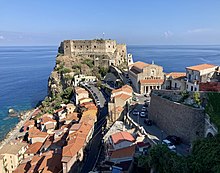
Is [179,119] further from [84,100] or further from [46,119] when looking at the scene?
[46,119]

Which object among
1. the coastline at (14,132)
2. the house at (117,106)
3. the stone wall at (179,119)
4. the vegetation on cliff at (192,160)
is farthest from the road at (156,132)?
the coastline at (14,132)

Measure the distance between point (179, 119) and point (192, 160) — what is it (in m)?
5.72

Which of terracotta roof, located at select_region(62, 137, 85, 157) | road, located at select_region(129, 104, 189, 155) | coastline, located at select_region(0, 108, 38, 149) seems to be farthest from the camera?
coastline, located at select_region(0, 108, 38, 149)

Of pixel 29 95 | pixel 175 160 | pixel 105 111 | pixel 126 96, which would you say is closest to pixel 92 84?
pixel 105 111

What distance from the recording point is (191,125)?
17.3m

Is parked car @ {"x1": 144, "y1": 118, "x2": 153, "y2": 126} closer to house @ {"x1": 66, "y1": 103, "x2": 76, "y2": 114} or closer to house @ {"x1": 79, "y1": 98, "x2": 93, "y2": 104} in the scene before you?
house @ {"x1": 79, "y1": 98, "x2": 93, "y2": 104}

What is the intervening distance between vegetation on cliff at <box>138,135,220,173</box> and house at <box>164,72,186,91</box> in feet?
49.1

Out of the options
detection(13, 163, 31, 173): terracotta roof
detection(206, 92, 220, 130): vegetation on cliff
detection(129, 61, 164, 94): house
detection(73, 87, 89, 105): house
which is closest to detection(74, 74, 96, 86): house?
detection(73, 87, 89, 105): house

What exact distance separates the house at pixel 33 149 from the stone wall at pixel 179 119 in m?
15.4

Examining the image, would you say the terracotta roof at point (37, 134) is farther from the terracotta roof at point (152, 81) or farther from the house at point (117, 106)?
the terracotta roof at point (152, 81)

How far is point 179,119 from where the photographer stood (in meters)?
18.4

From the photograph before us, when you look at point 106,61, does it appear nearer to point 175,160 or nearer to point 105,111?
point 105,111

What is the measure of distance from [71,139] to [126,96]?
810 centimetres

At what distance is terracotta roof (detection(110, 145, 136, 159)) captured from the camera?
1763cm
